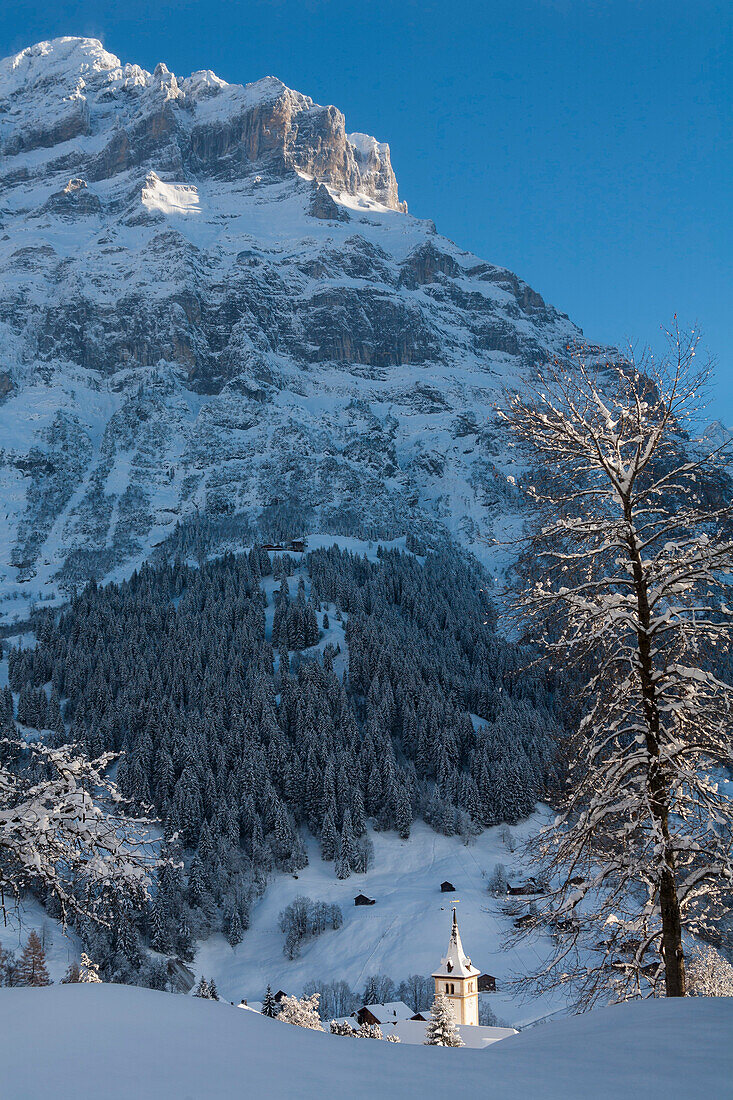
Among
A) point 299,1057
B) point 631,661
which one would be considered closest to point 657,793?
point 631,661

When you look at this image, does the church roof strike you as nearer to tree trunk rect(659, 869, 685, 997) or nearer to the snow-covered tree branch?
the snow-covered tree branch

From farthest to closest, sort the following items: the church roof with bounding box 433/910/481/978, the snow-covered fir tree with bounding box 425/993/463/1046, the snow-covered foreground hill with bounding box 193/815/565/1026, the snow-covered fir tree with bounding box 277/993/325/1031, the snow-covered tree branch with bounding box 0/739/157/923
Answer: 1. the snow-covered foreground hill with bounding box 193/815/565/1026
2. the church roof with bounding box 433/910/481/978
3. the snow-covered fir tree with bounding box 277/993/325/1031
4. the snow-covered fir tree with bounding box 425/993/463/1046
5. the snow-covered tree branch with bounding box 0/739/157/923

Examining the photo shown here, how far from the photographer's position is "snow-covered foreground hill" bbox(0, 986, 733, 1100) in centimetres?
503

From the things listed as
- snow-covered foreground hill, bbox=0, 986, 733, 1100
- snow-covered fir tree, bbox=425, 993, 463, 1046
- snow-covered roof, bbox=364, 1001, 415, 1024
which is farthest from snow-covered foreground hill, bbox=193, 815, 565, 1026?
snow-covered foreground hill, bbox=0, 986, 733, 1100

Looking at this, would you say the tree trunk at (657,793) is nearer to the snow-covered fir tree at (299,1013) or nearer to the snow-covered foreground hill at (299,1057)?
the snow-covered foreground hill at (299,1057)

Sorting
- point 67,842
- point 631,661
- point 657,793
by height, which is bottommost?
point 67,842

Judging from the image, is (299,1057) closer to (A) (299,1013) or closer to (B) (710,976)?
(B) (710,976)

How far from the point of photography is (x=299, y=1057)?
5605 millimetres

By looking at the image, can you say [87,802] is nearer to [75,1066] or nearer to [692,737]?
[75,1066]

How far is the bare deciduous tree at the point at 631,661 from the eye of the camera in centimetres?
882

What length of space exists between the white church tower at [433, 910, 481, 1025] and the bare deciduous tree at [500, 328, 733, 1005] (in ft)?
152

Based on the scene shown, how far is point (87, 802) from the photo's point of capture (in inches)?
408

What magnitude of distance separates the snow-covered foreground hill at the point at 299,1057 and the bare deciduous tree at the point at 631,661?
7.58ft

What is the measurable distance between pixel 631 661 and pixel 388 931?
69191 mm
